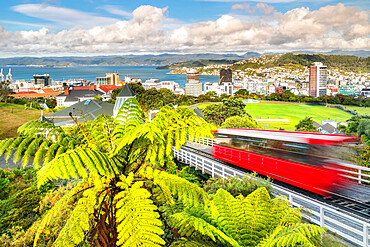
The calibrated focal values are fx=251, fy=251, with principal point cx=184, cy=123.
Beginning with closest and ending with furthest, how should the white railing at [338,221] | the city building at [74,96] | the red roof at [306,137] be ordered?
the white railing at [338,221]
the red roof at [306,137]
the city building at [74,96]

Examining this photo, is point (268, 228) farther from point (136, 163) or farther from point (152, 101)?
point (152, 101)

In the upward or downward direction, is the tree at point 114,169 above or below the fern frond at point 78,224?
above

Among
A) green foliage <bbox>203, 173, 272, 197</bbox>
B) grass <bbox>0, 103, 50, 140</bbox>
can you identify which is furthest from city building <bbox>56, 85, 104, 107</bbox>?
green foliage <bbox>203, 173, 272, 197</bbox>

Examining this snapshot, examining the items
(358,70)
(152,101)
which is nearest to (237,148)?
(152,101)

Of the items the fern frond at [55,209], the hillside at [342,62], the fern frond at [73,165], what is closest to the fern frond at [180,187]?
the fern frond at [73,165]

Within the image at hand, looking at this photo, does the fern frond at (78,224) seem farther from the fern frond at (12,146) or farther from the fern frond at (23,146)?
the fern frond at (12,146)
